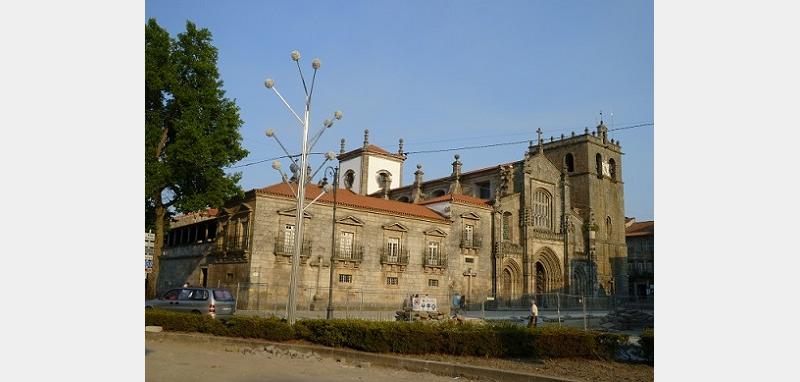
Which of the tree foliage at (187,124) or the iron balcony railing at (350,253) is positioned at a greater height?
the tree foliage at (187,124)

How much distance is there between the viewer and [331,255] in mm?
28859

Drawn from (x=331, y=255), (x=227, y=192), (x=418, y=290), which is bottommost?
(x=418, y=290)

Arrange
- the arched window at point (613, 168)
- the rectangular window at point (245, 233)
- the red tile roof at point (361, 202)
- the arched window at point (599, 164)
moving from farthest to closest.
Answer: the arched window at point (613, 168)
the arched window at point (599, 164)
the red tile roof at point (361, 202)
the rectangular window at point (245, 233)

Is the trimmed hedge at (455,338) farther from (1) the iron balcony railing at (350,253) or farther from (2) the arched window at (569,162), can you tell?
(2) the arched window at (569,162)

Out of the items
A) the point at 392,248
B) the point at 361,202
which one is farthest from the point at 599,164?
the point at 361,202

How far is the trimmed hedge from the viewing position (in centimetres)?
995

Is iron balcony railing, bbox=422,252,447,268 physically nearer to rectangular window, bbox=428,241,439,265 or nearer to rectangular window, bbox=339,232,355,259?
rectangular window, bbox=428,241,439,265

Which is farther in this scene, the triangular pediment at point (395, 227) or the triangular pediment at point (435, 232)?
the triangular pediment at point (435, 232)

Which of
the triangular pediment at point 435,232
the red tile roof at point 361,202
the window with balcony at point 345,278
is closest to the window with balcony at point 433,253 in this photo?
the triangular pediment at point 435,232

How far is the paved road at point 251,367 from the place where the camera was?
8094 mm

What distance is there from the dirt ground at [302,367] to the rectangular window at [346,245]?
18.6m
